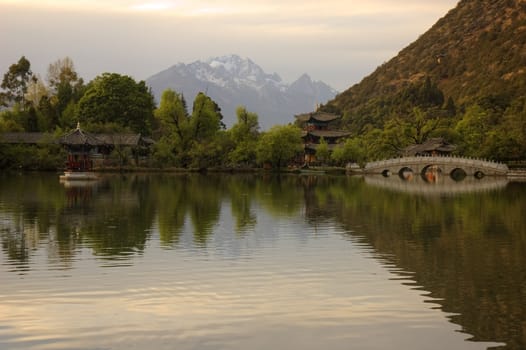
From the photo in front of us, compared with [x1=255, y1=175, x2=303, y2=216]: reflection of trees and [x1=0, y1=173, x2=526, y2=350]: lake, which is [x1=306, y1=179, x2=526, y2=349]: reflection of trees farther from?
[x1=255, y1=175, x2=303, y2=216]: reflection of trees

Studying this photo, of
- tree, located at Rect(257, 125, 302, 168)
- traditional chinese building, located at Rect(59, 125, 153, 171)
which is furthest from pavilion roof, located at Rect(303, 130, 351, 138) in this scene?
traditional chinese building, located at Rect(59, 125, 153, 171)

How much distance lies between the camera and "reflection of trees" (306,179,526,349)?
12609mm

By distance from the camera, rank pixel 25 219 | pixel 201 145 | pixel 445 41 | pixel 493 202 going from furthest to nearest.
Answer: pixel 445 41 < pixel 201 145 < pixel 493 202 < pixel 25 219

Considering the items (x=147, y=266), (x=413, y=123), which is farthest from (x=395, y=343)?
(x=413, y=123)

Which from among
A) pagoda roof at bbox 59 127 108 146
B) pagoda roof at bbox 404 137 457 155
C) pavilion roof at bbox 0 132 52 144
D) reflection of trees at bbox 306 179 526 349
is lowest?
reflection of trees at bbox 306 179 526 349

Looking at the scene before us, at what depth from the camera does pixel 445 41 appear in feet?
586

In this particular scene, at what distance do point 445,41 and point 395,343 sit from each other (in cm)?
17654

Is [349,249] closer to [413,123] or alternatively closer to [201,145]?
[201,145]

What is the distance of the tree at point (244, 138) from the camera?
81438 mm

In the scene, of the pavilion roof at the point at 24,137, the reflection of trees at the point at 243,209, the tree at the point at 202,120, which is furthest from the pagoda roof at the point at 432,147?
the reflection of trees at the point at 243,209

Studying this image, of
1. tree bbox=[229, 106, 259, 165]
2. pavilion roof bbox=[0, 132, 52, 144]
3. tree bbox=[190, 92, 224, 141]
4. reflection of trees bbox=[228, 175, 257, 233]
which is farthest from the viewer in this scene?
tree bbox=[190, 92, 224, 141]

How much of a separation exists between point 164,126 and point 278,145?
609 inches

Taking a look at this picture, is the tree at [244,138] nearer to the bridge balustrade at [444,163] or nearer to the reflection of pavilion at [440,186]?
the bridge balustrade at [444,163]

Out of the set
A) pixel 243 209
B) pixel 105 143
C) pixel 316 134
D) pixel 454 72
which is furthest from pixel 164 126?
pixel 454 72
